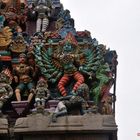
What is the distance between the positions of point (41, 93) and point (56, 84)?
689mm

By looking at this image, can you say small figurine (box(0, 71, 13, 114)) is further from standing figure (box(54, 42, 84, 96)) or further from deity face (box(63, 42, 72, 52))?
deity face (box(63, 42, 72, 52))

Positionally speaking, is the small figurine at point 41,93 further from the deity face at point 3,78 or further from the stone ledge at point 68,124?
the deity face at point 3,78

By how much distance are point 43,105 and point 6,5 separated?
4344 mm

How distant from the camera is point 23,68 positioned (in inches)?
523

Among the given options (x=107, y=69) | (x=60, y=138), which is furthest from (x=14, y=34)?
(x=60, y=138)

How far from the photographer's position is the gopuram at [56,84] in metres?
11.6

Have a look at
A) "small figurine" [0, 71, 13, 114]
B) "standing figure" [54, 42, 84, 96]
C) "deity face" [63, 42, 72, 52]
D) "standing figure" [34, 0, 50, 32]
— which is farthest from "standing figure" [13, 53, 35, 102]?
"standing figure" [34, 0, 50, 32]

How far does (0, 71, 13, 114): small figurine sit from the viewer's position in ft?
41.6

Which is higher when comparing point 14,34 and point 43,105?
point 14,34

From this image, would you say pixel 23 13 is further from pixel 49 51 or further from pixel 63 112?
pixel 63 112

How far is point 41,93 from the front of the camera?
495 inches

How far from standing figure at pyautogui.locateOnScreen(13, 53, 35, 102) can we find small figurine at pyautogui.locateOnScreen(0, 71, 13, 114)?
0.58 feet

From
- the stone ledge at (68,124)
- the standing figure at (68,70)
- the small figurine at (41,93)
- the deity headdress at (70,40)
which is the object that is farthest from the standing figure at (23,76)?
the stone ledge at (68,124)

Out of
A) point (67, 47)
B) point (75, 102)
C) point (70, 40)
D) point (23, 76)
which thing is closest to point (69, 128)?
point (75, 102)
